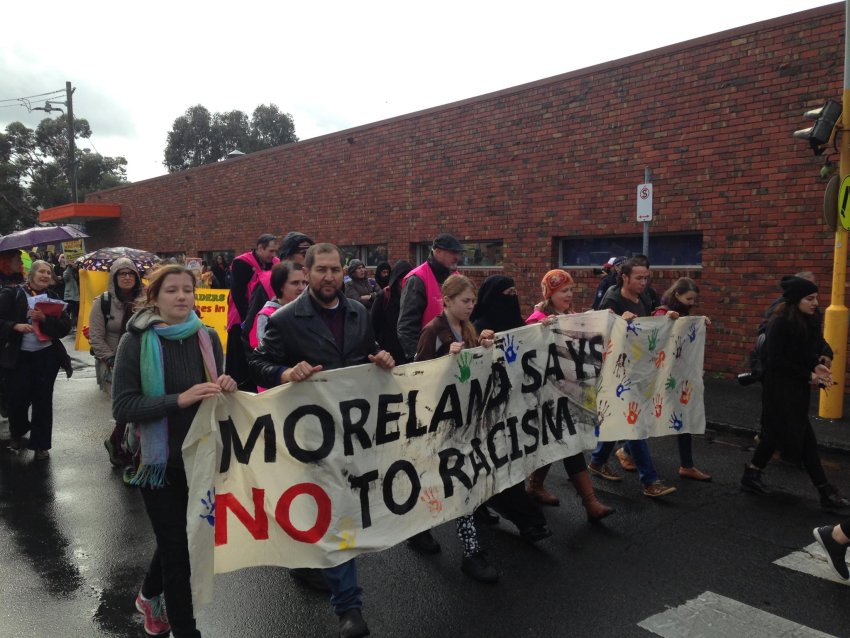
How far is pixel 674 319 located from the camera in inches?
218

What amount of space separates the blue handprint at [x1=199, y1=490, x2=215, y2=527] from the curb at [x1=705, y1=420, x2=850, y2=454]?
610 centimetres

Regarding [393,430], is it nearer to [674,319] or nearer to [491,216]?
[674,319]

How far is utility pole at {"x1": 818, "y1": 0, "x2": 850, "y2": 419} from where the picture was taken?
7.44m

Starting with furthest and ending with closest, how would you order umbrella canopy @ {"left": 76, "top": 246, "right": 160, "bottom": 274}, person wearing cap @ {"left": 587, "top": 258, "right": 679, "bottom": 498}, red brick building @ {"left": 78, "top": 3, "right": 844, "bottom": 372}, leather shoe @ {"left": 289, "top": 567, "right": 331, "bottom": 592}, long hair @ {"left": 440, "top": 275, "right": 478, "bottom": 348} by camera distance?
umbrella canopy @ {"left": 76, "top": 246, "right": 160, "bottom": 274}, red brick building @ {"left": 78, "top": 3, "right": 844, "bottom": 372}, person wearing cap @ {"left": 587, "top": 258, "right": 679, "bottom": 498}, long hair @ {"left": 440, "top": 275, "right": 478, "bottom": 348}, leather shoe @ {"left": 289, "top": 567, "right": 331, "bottom": 592}

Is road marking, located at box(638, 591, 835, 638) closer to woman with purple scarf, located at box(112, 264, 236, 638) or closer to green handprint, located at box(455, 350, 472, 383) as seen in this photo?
green handprint, located at box(455, 350, 472, 383)

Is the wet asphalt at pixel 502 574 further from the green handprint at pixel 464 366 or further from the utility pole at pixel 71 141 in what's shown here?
the utility pole at pixel 71 141

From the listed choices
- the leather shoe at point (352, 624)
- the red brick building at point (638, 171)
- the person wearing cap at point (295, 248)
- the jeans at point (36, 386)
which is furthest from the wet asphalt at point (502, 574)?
the red brick building at point (638, 171)

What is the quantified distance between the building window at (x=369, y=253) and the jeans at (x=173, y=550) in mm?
13427

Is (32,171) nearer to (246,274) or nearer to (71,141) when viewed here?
(71,141)

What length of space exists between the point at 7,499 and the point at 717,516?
5.65m

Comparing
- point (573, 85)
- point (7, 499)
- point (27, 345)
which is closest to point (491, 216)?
point (573, 85)

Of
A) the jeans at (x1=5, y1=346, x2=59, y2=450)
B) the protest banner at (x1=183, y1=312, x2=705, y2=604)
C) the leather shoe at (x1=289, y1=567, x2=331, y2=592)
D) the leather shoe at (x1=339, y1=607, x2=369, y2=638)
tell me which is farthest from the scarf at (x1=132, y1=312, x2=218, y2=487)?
the jeans at (x1=5, y1=346, x2=59, y2=450)

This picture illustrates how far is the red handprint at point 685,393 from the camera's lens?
5586 millimetres

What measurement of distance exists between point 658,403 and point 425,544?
7.85 ft
